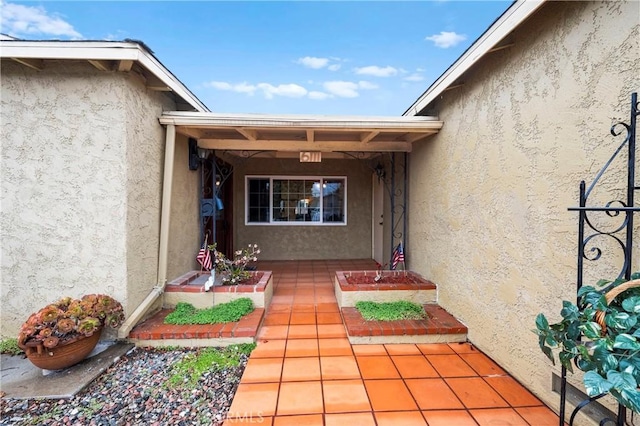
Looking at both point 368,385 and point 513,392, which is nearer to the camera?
point 513,392

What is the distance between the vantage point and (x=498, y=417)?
2.16 m

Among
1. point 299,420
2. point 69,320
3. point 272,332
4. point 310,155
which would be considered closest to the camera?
point 299,420

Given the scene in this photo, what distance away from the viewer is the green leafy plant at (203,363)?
8.72 feet

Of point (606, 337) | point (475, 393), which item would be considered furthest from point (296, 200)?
point (606, 337)

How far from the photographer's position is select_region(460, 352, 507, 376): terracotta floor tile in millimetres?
2730

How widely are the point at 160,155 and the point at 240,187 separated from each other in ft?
12.7

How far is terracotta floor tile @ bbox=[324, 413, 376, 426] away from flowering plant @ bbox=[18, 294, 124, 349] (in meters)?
2.48

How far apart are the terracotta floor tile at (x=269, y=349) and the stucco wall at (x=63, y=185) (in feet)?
5.34

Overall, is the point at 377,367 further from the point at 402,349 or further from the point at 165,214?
the point at 165,214

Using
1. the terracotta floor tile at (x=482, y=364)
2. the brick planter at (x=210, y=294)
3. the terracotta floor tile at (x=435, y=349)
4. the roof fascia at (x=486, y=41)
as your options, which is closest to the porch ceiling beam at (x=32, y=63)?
the brick planter at (x=210, y=294)

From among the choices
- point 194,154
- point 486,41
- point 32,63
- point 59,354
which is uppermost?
point 486,41

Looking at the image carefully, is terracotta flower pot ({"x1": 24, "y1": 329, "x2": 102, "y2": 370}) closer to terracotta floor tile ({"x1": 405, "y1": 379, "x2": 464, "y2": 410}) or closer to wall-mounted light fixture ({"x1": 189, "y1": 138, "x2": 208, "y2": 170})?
wall-mounted light fixture ({"x1": 189, "y1": 138, "x2": 208, "y2": 170})

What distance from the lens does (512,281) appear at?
102 inches

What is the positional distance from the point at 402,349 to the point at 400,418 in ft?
3.61
